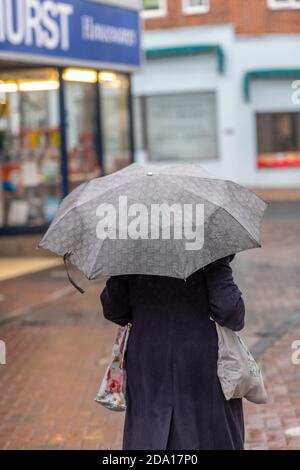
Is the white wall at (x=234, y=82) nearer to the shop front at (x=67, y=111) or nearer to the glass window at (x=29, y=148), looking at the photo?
the shop front at (x=67, y=111)

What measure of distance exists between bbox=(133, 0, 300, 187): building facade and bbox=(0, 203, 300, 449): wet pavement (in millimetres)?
15097

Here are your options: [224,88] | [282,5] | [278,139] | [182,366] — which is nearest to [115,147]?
[182,366]

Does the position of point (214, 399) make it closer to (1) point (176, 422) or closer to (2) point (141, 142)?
(1) point (176, 422)

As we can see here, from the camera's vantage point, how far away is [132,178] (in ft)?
13.8

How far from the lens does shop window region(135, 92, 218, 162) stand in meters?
29.4

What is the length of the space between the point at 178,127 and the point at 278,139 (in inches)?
119

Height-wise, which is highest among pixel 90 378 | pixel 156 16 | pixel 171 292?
pixel 156 16

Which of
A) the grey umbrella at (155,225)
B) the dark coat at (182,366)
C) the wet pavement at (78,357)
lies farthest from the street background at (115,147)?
the grey umbrella at (155,225)

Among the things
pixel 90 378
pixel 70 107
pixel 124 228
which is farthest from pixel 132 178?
pixel 70 107

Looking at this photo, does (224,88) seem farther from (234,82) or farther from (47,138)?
(47,138)

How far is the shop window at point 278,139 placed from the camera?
96.7ft

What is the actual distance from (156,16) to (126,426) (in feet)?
84.5

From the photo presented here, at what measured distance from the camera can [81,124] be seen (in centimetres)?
1530

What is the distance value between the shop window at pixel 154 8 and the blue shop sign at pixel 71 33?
13371 millimetres
